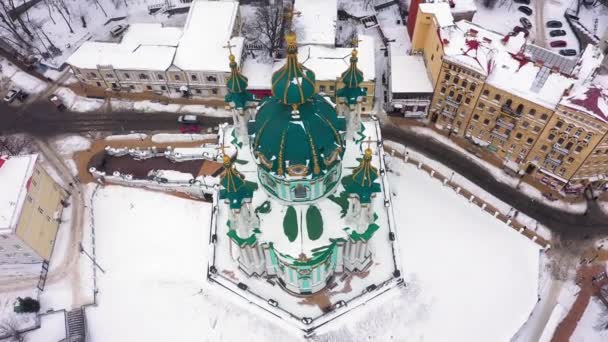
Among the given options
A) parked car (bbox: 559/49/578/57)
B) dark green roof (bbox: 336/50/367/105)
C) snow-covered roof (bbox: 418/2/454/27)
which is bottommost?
parked car (bbox: 559/49/578/57)

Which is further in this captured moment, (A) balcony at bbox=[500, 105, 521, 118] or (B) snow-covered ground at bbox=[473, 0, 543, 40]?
(B) snow-covered ground at bbox=[473, 0, 543, 40]

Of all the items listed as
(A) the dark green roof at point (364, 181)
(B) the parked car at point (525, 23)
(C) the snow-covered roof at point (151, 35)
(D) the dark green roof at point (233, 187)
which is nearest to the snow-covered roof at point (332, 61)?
(C) the snow-covered roof at point (151, 35)

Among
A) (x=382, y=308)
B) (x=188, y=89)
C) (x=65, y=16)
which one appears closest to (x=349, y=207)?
(x=382, y=308)

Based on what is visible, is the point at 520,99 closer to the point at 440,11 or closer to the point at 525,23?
the point at 440,11

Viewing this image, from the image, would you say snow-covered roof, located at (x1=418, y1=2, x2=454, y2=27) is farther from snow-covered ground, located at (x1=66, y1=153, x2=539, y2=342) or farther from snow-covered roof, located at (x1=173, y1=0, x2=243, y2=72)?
snow-covered roof, located at (x1=173, y1=0, x2=243, y2=72)

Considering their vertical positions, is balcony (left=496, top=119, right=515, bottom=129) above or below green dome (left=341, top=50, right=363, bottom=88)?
below

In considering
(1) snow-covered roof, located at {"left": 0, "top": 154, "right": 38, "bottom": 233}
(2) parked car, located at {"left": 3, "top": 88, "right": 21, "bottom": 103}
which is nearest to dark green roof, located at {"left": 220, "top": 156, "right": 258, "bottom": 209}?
(1) snow-covered roof, located at {"left": 0, "top": 154, "right": 38, "bottom": 233}
